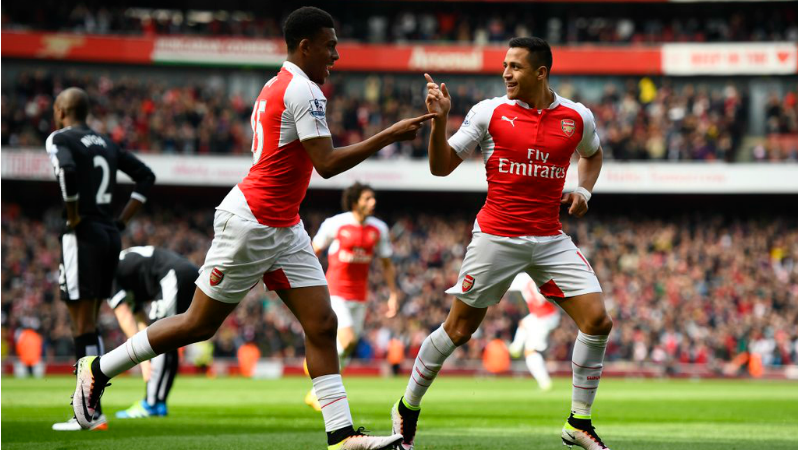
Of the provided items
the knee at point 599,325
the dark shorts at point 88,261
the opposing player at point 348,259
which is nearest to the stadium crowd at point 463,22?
the opposing player at point 348,259

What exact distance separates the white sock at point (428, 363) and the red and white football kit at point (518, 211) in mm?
332

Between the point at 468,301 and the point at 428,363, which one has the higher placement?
the point at 468,301

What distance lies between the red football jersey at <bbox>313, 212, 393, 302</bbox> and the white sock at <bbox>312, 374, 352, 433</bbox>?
7.12 metres

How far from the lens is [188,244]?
33.1 m

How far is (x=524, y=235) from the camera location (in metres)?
6.93

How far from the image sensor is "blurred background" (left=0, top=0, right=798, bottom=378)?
3134 cm

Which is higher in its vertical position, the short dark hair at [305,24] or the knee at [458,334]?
the short dark hair at [305,24]

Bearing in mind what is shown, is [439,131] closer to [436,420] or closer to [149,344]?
[149,344]

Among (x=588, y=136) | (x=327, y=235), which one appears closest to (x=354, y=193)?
(x=327, y=235)

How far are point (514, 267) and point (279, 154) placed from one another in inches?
75.2

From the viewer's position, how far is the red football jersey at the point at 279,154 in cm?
592

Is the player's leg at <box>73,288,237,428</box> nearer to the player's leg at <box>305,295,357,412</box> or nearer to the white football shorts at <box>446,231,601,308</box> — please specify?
the white football shorts at <box>446,231,601,308</box>

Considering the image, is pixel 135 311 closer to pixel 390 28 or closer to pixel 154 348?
pixel 154 348

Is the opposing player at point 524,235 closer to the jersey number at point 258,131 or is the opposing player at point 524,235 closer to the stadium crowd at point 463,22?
the jersey number at point 258,131
